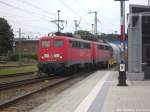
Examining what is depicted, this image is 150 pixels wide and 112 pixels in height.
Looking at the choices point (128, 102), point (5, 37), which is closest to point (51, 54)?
point (128, 102)

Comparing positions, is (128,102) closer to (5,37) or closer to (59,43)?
(59,43)

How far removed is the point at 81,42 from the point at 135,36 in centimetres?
1219

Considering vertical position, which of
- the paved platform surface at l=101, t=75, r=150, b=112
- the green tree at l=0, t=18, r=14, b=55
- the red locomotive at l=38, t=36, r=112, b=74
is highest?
the green tree at l=0, t=18, r=14, b=55

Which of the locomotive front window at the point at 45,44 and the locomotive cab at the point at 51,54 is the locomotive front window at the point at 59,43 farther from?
the locomotive front window at the point at 45,44

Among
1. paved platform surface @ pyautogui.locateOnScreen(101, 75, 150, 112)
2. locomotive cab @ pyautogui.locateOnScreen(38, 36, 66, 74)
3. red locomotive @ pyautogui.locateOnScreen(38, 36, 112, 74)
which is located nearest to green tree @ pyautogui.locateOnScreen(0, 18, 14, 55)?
red locomotive @ pyautogui.locateOnScreen(38, 36, 112, 74)

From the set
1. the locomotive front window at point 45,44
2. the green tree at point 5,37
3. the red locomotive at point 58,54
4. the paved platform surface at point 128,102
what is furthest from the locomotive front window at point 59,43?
the green tree at point 5,37

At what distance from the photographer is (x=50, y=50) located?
1268 inches

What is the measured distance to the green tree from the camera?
100 m

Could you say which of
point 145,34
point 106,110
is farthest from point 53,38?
point 106,110

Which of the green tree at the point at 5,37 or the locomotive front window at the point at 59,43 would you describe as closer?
the locomotive front window at the point at 59,43

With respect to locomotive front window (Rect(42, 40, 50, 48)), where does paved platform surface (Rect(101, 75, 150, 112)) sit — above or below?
below

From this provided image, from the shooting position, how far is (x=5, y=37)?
10281 cm

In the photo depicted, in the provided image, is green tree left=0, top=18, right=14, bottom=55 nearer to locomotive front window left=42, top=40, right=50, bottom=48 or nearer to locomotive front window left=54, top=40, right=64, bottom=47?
locomotive front window left=42, top=40, right=50, bottom=48

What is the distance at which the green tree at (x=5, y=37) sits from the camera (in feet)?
329
